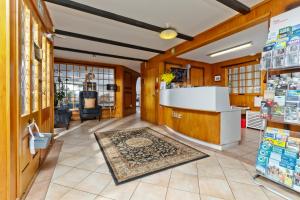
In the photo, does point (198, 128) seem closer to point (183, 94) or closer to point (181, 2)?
point (183, 94)

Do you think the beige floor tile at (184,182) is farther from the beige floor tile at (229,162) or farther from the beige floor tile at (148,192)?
the beige floor tile at (229,162)

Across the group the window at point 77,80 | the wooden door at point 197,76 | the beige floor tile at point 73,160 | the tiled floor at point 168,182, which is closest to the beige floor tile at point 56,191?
the tiled floor at point 168,182

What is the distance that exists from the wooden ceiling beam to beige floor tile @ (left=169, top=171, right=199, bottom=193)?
255 centimetres

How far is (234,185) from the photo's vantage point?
1.75m

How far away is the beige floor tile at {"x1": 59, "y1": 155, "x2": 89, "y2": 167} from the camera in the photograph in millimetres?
2275

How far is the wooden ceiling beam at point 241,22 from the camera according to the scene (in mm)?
2082

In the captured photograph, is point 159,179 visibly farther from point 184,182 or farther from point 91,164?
point 91,164

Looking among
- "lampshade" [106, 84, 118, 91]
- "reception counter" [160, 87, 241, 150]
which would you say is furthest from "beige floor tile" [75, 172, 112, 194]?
"lampshade" [106, 84, 118, 91]

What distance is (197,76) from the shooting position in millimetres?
6328

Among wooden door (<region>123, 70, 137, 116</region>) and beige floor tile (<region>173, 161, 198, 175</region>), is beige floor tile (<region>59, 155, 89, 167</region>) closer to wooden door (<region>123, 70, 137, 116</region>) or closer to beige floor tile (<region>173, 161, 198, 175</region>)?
beige floor tile (<region>173, 161, 198, 175</region>)

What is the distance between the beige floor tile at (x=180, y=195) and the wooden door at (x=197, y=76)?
5036 millimetres

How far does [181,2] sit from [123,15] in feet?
3.41

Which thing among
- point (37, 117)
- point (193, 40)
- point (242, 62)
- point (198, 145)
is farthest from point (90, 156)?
point (242, 62)

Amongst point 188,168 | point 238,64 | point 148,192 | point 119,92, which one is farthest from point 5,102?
point 238,64
